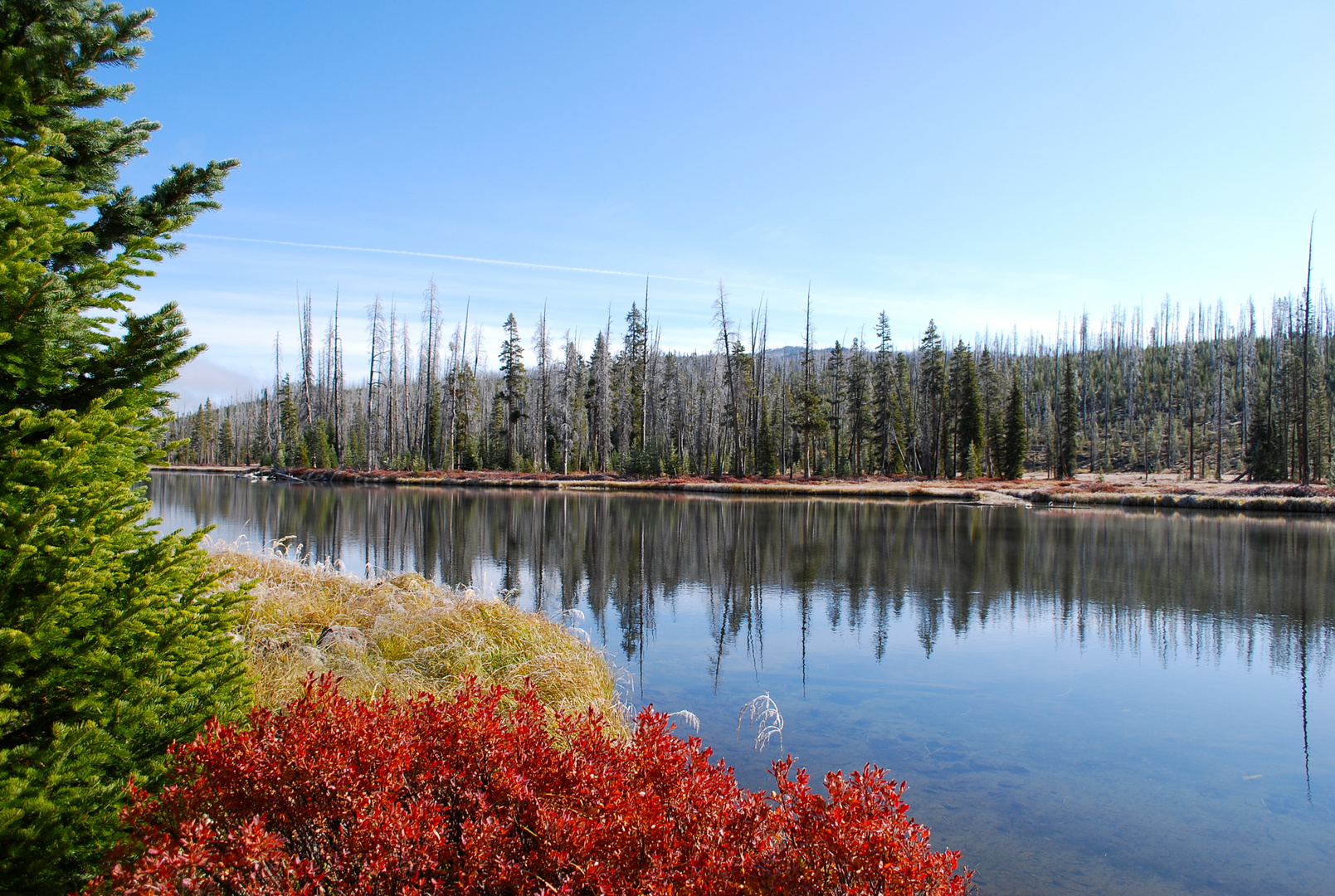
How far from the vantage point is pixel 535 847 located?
2.89 metres

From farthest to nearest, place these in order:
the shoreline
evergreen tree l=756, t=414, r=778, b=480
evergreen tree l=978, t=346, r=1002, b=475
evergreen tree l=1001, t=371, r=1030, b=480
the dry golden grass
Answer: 1. evergreen tree l=978, t=346, r=1002, b=475
2. evergreen tree l=756, t=414, r=778, b=480
3. evergreen tree l=1001, t=371, r=1030, b=480
4. the shoreline
5. the dry golden grass

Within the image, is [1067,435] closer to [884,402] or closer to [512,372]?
[884,402]

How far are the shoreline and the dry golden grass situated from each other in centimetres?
3761

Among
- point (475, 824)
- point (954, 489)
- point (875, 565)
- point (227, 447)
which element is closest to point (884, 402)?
point (954, 489)

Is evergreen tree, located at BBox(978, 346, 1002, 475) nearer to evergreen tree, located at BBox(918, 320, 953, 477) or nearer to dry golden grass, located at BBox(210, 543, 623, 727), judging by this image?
evergreen tree, located at BBox(918, 320, 953, 477)

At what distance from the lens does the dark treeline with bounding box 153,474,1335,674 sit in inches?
508

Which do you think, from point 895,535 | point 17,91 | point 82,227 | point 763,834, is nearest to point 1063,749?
point 763,834

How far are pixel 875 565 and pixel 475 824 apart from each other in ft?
57.0

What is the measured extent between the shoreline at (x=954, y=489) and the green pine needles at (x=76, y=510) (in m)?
43.1

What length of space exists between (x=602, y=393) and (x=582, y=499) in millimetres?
25155

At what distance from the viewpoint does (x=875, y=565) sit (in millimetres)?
18891

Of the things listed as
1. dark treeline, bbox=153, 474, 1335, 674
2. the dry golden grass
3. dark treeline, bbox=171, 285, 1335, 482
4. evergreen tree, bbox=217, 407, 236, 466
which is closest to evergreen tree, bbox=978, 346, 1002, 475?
dark treeline, bbox=171, 285, 1335, 482

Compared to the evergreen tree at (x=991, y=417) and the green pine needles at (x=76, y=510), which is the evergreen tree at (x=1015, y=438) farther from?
the green pine needles at (x=76, y=510)

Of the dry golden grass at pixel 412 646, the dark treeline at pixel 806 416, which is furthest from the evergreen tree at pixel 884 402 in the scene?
the dry golden grass at pixel 412 646
